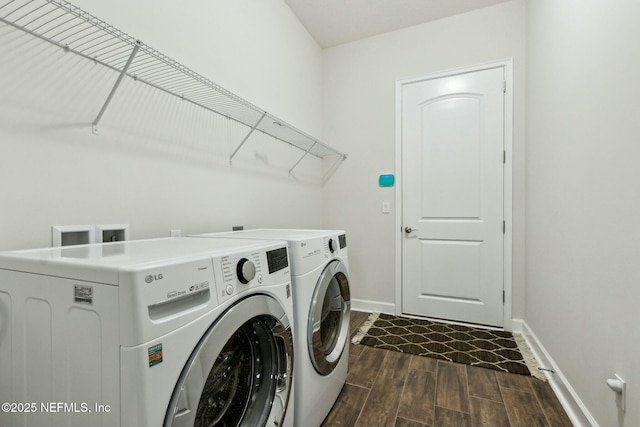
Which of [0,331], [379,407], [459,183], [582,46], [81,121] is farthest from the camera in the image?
[459,183]

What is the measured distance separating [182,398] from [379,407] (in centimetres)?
120

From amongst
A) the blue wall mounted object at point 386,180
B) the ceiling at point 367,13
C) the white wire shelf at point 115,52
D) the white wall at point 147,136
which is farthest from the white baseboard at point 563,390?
the ceiling at point 367,13

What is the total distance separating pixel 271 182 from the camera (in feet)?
7.57

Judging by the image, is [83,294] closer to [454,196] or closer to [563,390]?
[563,390]

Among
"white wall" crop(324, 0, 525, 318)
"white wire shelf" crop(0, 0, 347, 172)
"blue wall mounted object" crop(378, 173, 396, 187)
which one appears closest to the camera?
"white wire shelf" crop(0, 0, 347, 172)

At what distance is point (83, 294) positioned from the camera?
63 cm

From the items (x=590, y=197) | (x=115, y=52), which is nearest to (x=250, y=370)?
(x=115, y=52)

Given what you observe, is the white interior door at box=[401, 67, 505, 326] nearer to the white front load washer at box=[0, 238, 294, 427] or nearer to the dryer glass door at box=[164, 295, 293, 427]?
the dryer glass door at box=[164, 295, 293, 427]

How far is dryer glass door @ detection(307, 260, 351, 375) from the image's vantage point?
1.25 meters

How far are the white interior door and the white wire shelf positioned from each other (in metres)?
1.41

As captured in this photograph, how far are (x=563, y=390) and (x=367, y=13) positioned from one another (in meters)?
3.03

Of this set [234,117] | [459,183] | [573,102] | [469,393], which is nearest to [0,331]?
[234,117]

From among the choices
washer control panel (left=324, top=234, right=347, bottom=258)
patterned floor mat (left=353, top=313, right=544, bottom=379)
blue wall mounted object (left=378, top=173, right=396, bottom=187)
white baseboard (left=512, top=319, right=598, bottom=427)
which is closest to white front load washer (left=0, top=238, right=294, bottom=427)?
washer control panel (left=324, top=234, right=347, bottom=258)

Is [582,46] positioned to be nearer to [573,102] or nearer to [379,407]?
[573,102]
